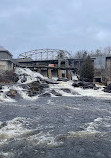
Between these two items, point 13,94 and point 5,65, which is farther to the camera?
point 5,65

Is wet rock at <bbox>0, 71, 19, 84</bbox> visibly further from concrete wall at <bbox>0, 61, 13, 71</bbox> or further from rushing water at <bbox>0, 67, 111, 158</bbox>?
rushing water at <bbox>0, 67, 111, 158</bbox>

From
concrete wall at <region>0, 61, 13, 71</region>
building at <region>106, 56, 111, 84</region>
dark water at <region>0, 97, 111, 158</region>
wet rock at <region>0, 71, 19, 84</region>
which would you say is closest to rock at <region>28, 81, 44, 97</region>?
wet rock at <region>0, 71, 19, 84</region>

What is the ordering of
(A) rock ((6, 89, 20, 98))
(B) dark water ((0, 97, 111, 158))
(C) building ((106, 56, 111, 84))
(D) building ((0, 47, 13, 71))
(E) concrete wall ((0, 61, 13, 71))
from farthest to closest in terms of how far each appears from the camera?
(C) building ((106, 56, 111, 84)) → (D) building ((0, 47, 13, 71)) → (E) concrete wall ((0, 61, 13, 71)) → (A) rock ((6, 89, 20, 98)) → (B) dark water ((0, 97, 111, 158))

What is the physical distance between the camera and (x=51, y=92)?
79.3 feet

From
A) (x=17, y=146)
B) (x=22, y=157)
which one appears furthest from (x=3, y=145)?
(x=22, y=157)

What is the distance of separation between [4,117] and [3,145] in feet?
15.1

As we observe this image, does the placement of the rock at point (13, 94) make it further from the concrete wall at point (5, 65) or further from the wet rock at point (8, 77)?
the concrete wall at point (5, 65)

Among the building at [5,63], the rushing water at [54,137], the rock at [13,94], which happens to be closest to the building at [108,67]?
the building at [5,63]

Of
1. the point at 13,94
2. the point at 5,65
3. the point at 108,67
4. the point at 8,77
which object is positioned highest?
the point at 5,65

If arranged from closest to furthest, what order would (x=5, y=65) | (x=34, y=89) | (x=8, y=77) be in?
1. (x=34, y=89)
2. (x=8, y=77)
3. (x=5, y=65)

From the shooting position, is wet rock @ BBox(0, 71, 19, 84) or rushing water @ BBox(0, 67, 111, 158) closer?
rushing water @ BBox(0, 67, 111, 158)

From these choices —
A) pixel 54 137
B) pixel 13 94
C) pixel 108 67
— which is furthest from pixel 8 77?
pixel 54 137

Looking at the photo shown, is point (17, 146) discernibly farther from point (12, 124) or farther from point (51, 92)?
point (51, 92)

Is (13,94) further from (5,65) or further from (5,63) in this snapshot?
(5,63)
